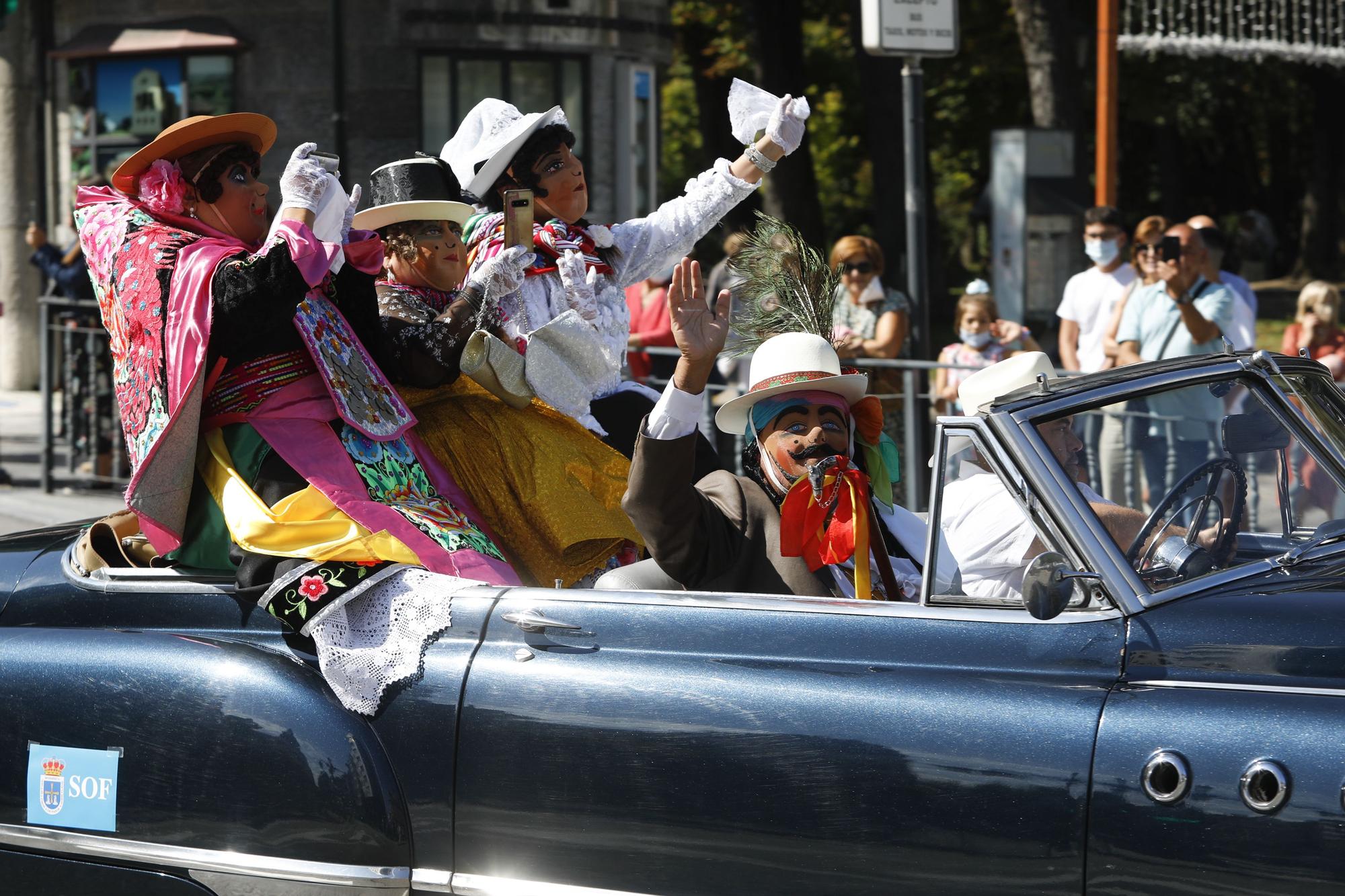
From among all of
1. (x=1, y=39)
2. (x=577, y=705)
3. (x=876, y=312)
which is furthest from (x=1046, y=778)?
(x=1, y=39)

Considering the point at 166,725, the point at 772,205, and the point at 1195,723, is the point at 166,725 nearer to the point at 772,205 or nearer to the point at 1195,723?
the point at 1195,723

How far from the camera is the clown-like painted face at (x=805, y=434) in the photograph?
12.7 feet

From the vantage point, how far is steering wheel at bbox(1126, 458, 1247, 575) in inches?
129

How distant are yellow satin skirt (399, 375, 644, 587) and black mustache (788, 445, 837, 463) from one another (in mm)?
590

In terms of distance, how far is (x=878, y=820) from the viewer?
2.89 m

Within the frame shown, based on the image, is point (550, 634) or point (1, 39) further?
point (1, 39)

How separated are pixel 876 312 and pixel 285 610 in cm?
565

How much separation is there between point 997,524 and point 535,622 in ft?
3.04

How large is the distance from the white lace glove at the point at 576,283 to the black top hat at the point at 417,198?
311mm

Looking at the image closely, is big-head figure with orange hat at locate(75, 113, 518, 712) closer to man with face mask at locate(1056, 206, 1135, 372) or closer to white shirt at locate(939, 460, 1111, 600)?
white shirt at locate(939, 460, 1111, 600)

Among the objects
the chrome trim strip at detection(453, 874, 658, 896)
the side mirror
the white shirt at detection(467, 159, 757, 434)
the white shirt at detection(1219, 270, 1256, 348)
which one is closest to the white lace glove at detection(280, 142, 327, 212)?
the white shirt at detection(467, 159, 757, 434)

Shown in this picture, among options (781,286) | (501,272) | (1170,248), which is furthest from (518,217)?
(1170,248)

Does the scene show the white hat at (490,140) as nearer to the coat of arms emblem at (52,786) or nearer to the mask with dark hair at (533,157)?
the mask with dark hair at (533,157)

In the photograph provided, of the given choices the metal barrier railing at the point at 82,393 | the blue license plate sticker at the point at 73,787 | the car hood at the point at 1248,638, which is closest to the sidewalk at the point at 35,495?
the metal barrier railing at the point at 82,393
